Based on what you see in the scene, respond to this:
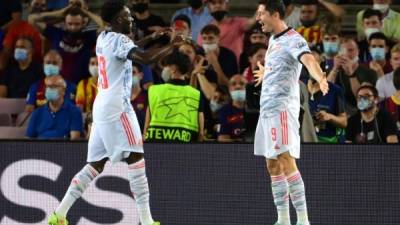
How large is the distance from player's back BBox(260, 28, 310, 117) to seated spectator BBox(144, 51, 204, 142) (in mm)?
2258

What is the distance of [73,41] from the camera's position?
→ 1730 cm

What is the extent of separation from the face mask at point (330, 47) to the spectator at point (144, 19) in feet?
7.48

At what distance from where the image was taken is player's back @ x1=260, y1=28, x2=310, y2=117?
12.0m

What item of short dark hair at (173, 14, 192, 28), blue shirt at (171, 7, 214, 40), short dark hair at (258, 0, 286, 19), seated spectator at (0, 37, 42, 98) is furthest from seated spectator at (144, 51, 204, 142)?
seated spectator at (0, 37, 42, 98)

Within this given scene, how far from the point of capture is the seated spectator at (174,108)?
14.2m

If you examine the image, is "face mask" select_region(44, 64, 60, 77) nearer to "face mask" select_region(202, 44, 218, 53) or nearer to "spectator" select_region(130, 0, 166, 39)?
"spectator" select_region(130, 0, 166, 39)

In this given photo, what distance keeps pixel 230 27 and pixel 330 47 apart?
1.54 metres

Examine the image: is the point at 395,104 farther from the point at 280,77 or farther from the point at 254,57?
the point at 280,77

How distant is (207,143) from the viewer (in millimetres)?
13289

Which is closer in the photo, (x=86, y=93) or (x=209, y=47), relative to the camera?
(x=86, y=93)

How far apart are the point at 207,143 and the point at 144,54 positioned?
157cm

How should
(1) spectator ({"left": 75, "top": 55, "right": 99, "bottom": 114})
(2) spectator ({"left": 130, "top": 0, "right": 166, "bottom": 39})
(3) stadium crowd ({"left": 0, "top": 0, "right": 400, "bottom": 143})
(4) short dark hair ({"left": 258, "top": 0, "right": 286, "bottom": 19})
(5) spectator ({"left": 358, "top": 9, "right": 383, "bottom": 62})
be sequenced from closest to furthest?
1. (4) short dark hair ({"left": 258, "top": 0, "right": 286, "bottom": 19})
2. (3) stadium crowd ({"left": 0, "top": 0, "right": 400, "bottom": 143})
3. (1) spectator ({"left": 75, "top": 55, "right": 99, "bottom": 114})
4. (5) spectator ({"left": 358, "top": 9, "right": 383, "bottom": 62})
5. (2) spectator ({"left": 130, "top": 0, "right": 166, "bottom": 39})

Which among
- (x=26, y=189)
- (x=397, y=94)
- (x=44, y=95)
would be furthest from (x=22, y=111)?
(x=397, y=94)

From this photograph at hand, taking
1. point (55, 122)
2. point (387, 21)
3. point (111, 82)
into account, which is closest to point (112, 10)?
point (111, 82)
